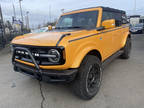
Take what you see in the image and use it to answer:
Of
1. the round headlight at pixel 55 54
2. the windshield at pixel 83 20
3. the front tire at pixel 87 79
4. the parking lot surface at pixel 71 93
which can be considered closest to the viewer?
the round headlight at pixel 55 54

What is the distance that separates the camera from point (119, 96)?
2.45 meters

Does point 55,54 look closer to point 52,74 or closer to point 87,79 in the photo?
point 52,74

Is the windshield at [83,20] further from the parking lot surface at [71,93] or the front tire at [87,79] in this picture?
the parking lot surface at [71,93]

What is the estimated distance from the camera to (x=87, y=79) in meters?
2.28

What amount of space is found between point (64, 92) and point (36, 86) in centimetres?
88

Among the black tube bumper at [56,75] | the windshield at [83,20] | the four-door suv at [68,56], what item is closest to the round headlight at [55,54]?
the four-door suv at [68,56]

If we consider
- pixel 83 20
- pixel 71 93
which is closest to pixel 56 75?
pixel 71 93

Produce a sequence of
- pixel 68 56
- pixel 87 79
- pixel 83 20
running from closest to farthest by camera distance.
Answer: pixel 68 56, pixel 87 79, pixel 83 20

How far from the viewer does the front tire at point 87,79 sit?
6.98 ft

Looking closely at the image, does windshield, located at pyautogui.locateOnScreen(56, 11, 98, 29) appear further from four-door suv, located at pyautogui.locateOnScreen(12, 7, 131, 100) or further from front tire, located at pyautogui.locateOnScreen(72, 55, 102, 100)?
front tire, located at pyautogui.locateOnScreen(72, 55, 102, 100)

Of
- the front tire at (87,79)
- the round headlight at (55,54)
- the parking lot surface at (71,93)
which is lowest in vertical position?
the parking lot surface at (71,93)

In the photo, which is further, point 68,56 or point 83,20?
point 83,20

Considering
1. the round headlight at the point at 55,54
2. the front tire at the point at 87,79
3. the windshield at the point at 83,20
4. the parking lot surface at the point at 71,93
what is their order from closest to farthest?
the round headlight at the point at 55,54
the front tire at the point at 87,79
the parking lot surface at the point at 71,93
the windshield at the point at 83,20

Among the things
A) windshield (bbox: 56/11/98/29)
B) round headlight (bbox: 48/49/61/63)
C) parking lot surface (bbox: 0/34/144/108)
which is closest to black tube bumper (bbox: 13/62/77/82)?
round headlight (bbox: 48/49/61/63)
